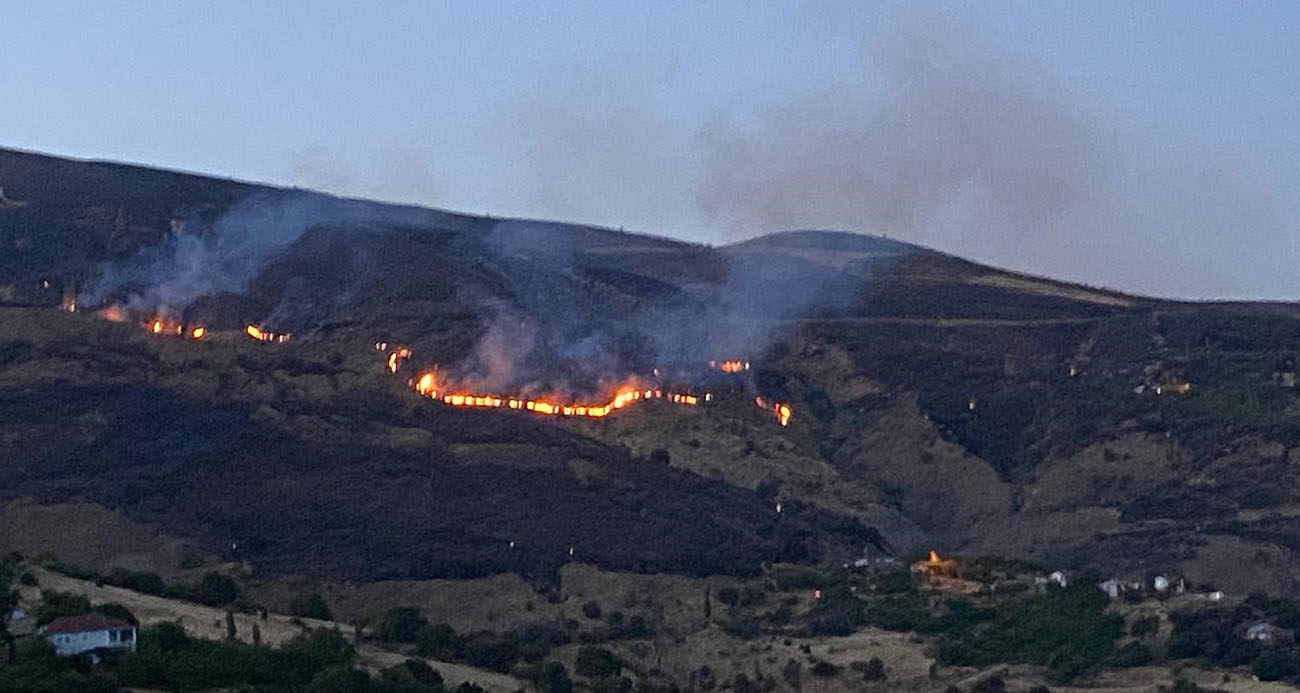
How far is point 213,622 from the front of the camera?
74.1m

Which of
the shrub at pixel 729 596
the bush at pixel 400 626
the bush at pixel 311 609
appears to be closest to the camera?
the bush at pixel 400 626

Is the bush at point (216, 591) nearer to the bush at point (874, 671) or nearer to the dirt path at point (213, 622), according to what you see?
the dirt path at point (213, 622)

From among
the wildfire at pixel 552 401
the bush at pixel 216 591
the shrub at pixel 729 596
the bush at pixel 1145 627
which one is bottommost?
the bush at pixel 216 591

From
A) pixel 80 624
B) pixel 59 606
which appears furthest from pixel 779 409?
pixel 80 624

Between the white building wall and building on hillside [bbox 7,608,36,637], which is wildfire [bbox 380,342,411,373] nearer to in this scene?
building on hillside [bbox 7,608,36,637]

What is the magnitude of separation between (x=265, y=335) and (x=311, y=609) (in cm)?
3909

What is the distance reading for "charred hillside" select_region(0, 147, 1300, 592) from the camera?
331 feet

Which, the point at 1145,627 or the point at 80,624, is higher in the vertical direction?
the point at 1145,627

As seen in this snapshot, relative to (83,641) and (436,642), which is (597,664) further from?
(83,641)

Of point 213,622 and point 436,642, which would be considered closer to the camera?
point 213,622

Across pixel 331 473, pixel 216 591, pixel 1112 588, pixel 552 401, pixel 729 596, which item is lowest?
pixel 216 591

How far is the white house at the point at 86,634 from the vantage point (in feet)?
206

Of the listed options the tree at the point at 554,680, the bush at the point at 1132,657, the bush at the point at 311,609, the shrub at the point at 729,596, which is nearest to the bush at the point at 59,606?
the tree at the point at 554,680

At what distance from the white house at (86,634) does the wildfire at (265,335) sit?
5421 centimetres
